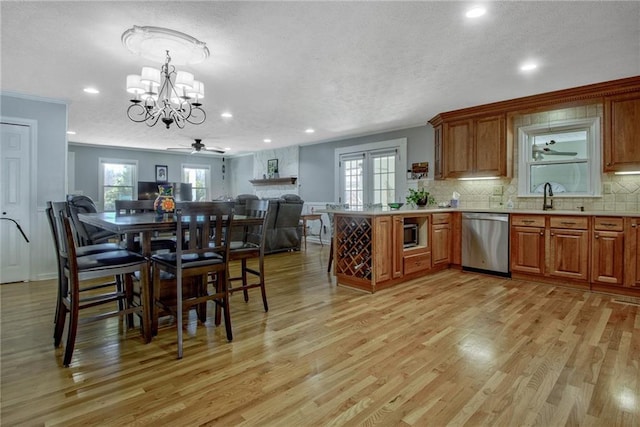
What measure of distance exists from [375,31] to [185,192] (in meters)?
8.41

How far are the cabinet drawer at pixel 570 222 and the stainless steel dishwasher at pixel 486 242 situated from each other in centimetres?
51

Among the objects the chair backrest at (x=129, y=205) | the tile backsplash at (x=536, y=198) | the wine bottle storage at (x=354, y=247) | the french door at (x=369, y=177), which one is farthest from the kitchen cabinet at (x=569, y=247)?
the chair backrest at (x=129, y=205)

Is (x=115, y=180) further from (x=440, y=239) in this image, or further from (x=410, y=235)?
(x=440, y=239)

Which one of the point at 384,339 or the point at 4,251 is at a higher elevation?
the point at 4,251

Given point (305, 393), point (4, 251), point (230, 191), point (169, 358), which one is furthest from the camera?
point (230, 191)

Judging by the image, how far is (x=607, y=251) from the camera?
12.2ft

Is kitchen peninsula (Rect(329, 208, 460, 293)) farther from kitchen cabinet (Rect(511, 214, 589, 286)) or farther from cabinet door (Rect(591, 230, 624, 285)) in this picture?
cabinet door (Rect(591, 230, 624, 285))

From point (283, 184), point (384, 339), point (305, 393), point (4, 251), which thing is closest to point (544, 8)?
point (384, 339)

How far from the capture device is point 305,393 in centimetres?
183

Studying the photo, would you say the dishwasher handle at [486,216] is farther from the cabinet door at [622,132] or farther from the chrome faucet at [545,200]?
the cabinet door at [622,132]

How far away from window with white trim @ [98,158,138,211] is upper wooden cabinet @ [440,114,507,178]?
8.36 metres

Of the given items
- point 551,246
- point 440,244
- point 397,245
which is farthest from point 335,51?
point 551,246

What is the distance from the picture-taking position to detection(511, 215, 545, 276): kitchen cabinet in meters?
4.17

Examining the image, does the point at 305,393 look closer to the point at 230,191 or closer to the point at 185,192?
the point at 185,192
